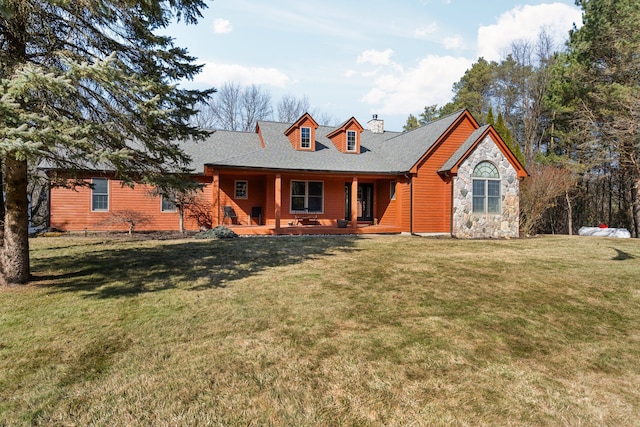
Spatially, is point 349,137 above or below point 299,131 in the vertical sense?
below

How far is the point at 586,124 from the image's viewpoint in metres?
19.7

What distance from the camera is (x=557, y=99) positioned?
2195 centimetres

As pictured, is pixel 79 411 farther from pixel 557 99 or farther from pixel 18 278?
pixel 557 99

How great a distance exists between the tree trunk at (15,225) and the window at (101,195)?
10.3 m

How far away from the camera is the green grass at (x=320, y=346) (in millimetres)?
2805

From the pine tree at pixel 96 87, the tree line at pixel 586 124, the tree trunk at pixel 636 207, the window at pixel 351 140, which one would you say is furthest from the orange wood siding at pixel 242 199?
the tree trunk at pixel 636 207

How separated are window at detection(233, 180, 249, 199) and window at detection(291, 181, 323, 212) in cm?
227

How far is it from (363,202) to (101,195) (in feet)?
41.6

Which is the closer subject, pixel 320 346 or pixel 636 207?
pixel 320 346

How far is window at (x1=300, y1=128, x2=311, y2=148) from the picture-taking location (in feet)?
56.6

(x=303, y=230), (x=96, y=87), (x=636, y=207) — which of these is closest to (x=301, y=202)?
(x=303, y=230)

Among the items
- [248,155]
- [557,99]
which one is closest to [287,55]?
[248,155]

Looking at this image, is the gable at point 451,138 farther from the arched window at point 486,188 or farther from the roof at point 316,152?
the arched window at point 486,188

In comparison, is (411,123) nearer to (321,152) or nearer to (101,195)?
(321,152)
